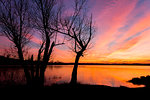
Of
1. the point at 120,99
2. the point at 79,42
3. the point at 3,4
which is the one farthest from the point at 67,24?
the point at 120,99

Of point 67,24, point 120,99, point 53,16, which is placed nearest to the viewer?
point 120,99

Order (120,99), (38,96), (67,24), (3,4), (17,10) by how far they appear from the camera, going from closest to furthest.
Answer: (120,99) < (38,96) < (3,4) < (17,10) < (67,24)

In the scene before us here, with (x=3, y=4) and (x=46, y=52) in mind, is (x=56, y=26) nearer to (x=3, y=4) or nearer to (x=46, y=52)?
(x=46, y=52)

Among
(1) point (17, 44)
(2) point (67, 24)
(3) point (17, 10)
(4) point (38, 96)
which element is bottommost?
(4) point (38, 96)

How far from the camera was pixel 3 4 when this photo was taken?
9664mm

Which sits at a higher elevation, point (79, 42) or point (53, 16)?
point (53, 16)

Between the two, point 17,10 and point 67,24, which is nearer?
point 17,10

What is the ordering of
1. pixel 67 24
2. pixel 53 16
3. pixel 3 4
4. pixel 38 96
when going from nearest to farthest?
pixel 38 96
pixel 3 4
pixel 53 16
pixel 67 24

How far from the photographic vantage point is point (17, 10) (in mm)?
10312

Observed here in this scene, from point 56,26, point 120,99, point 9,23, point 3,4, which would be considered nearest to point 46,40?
point 56,26

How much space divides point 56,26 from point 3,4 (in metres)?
5.95

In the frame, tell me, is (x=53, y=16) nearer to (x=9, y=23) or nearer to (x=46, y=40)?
(x=46, y=40)

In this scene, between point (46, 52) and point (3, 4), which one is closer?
point (3, 4)

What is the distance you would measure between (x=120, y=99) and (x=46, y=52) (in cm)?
860
